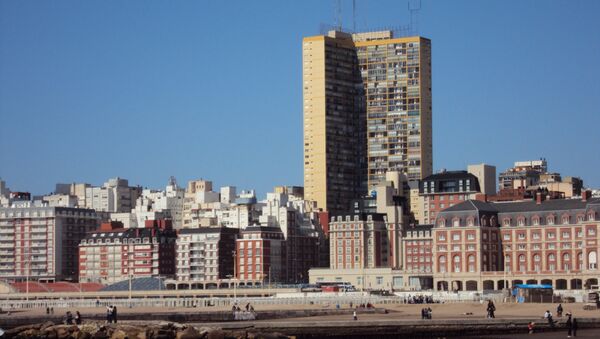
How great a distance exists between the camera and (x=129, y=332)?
257 feet

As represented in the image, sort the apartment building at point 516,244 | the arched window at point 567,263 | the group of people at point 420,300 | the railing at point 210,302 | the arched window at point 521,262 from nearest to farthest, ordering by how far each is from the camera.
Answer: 1. the group of people at point 420,300
2. the railing at point 210,302
3. the apartment building at point 516,244
4. the arched window at point 567,263
5. the arched window at point 521,262

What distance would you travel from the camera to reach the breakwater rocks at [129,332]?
76.1m

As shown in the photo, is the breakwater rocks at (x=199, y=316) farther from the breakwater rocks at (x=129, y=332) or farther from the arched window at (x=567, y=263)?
the arched window at (x=567, y=263)

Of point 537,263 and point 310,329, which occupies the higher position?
point 537,263

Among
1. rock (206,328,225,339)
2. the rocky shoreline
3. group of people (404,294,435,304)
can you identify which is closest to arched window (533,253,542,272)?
group of people (404,294,435,304)

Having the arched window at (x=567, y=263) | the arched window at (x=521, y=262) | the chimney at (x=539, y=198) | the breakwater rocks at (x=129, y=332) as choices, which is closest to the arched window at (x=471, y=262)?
the arched window at (x=521, y=262)

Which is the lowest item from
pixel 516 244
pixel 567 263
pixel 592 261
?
pixel 567 263

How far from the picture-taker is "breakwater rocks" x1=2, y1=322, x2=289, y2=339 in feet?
250

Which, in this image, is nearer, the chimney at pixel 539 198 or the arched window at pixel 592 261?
the arched window at pixel 592 261

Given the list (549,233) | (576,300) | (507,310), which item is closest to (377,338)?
(507,310)

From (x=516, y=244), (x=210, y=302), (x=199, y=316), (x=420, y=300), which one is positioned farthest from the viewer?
(x=516, y=244)

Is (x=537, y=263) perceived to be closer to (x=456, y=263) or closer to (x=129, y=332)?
(x=456, y=263)

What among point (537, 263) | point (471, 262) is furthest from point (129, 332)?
point (471, 262)

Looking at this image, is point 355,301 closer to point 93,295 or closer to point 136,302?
point 136,302
